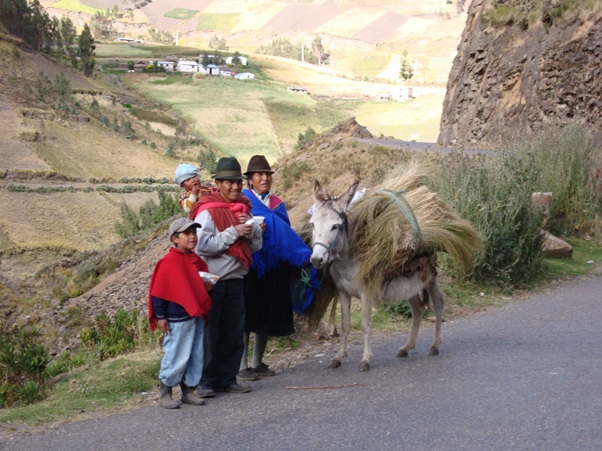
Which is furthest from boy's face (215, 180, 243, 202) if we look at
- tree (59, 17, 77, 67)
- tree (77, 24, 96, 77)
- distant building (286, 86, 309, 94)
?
distant building (286, 86, 309, 94)

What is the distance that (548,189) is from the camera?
16.3 metres

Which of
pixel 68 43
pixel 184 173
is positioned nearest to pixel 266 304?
pixel 184 173

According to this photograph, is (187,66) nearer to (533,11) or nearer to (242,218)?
(533,11)

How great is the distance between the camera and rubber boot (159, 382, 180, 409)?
267 inches

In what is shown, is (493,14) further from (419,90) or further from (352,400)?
(419,90)

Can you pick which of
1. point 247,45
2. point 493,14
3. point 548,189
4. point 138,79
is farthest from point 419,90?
point 548,189

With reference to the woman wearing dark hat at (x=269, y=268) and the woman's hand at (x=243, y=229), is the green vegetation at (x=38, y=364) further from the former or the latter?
the woman's hand at (x=243, y=229)

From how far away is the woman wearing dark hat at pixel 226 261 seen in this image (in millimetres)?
6977

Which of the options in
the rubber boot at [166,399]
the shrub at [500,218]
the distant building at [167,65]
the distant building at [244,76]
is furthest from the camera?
the distant building at [244,76]

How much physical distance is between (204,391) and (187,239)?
137 cm

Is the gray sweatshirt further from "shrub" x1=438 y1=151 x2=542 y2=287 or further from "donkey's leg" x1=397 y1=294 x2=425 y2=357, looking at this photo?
"shrub" x1=438 y1=151 x2=542 y2=287

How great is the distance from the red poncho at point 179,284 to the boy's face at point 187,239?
0.05 m

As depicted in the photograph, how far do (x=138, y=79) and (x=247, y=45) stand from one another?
273 ft

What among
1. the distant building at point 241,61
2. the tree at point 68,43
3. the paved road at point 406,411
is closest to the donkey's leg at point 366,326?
the paved road at point 406,411
